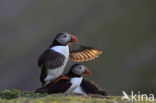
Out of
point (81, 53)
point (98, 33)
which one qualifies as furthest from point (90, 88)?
point (98, 33)

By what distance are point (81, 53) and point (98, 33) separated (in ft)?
77.2

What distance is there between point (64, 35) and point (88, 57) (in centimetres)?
102

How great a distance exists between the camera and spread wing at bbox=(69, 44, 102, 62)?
34.9 feet

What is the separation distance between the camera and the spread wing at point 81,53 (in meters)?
10.6

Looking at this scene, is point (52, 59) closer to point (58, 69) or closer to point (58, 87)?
point (58, 69)

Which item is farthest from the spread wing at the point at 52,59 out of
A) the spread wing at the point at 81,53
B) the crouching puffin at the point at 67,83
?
the spread wing at the point at 81,53

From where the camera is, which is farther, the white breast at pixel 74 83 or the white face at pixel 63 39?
the white face at pixel 63 39

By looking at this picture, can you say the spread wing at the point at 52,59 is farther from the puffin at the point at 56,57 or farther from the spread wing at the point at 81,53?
the spread wing at the point at 81,53

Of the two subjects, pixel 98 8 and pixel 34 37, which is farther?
pixel 98 8

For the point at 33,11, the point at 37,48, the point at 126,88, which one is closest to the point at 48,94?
the point at 126,88

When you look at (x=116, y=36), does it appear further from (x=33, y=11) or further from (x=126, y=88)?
(x=126, y=88)

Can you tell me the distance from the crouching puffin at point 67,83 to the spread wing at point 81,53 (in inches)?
38.1

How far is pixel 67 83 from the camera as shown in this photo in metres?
9.48

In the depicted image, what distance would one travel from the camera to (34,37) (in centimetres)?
3266
